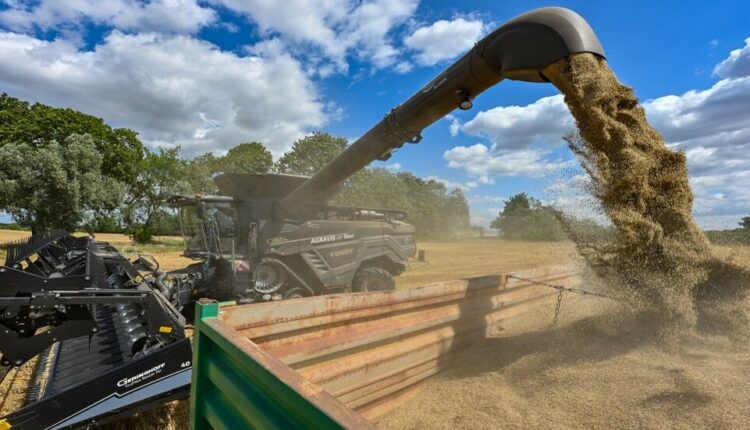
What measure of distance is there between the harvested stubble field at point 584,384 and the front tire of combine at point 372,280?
355 centimetres

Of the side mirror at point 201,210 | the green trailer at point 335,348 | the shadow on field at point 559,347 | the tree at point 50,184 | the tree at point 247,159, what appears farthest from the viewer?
the tree at point 247,159

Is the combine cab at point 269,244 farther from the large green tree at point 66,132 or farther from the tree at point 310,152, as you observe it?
the tree at point 310,152

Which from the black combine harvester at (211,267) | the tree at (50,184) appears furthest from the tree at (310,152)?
the black combine harvester at (211,267)

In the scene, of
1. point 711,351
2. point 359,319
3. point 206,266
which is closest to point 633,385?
point 711,351

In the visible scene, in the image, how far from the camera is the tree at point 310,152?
34.3 metres

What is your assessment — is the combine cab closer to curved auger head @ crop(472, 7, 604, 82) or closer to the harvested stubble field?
the harvested stubble field

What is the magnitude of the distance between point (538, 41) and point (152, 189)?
2850 centimetres

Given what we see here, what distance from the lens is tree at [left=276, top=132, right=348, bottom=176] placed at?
3431cm

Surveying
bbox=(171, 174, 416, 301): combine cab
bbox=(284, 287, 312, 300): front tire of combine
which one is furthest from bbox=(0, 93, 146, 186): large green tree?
bbox=(284, 287, 312, 300): front tire of combine

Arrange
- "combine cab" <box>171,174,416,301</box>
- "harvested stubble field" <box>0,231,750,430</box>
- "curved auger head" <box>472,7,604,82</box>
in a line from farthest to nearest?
"combine cab" <box>171,174,416,301</box> < "curved auger head" <box>472,7,604,82</box> < "harvested stubble field" <box>0,231,750,430</box>

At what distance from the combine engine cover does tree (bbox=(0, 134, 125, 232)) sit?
17314 mm

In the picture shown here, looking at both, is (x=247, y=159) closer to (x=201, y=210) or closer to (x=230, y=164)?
(x=230, y=164)

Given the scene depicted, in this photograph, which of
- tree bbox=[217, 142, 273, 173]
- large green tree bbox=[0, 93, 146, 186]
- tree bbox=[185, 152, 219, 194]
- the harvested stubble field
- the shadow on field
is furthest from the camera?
tree bbox=[217, 142, 273, 173]

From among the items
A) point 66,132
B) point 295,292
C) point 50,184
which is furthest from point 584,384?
point 66,132
